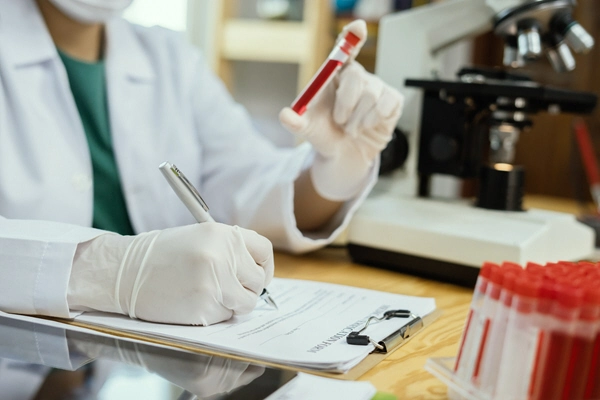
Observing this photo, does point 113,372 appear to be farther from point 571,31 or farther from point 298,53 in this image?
point 298,53

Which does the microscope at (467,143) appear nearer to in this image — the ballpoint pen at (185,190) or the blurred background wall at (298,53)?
the ballpoint pen at (185,190)

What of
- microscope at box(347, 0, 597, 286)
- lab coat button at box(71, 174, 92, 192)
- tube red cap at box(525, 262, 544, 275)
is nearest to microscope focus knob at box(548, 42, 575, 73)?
microscope at box(347, 0, 597, 286)

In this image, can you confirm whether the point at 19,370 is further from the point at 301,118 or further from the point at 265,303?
the point at 301,118

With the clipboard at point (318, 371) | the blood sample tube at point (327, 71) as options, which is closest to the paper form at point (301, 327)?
the clipboard at point (318, 371)

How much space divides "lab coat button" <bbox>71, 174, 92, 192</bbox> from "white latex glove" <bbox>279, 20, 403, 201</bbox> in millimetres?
348

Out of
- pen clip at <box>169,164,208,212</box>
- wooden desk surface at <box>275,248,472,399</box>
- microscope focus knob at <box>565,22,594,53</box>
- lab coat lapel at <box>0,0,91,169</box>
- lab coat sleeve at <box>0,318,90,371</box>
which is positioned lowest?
wooden desk surface at <box>275,248,472,399</box>

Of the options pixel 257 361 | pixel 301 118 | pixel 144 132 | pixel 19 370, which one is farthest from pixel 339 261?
pixel 19 370

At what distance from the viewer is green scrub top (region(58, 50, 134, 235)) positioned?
1.06 m

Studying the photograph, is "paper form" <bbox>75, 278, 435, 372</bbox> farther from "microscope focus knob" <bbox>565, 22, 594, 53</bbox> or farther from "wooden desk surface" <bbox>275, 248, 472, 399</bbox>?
"microscope focus knob" <bbox>565, 22, 594, 53</bbox>

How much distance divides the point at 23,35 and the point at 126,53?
0.20 meters

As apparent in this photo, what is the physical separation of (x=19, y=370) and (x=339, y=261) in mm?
628

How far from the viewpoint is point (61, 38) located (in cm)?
107

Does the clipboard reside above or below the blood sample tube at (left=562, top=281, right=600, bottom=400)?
below

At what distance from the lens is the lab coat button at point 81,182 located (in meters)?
0.99
